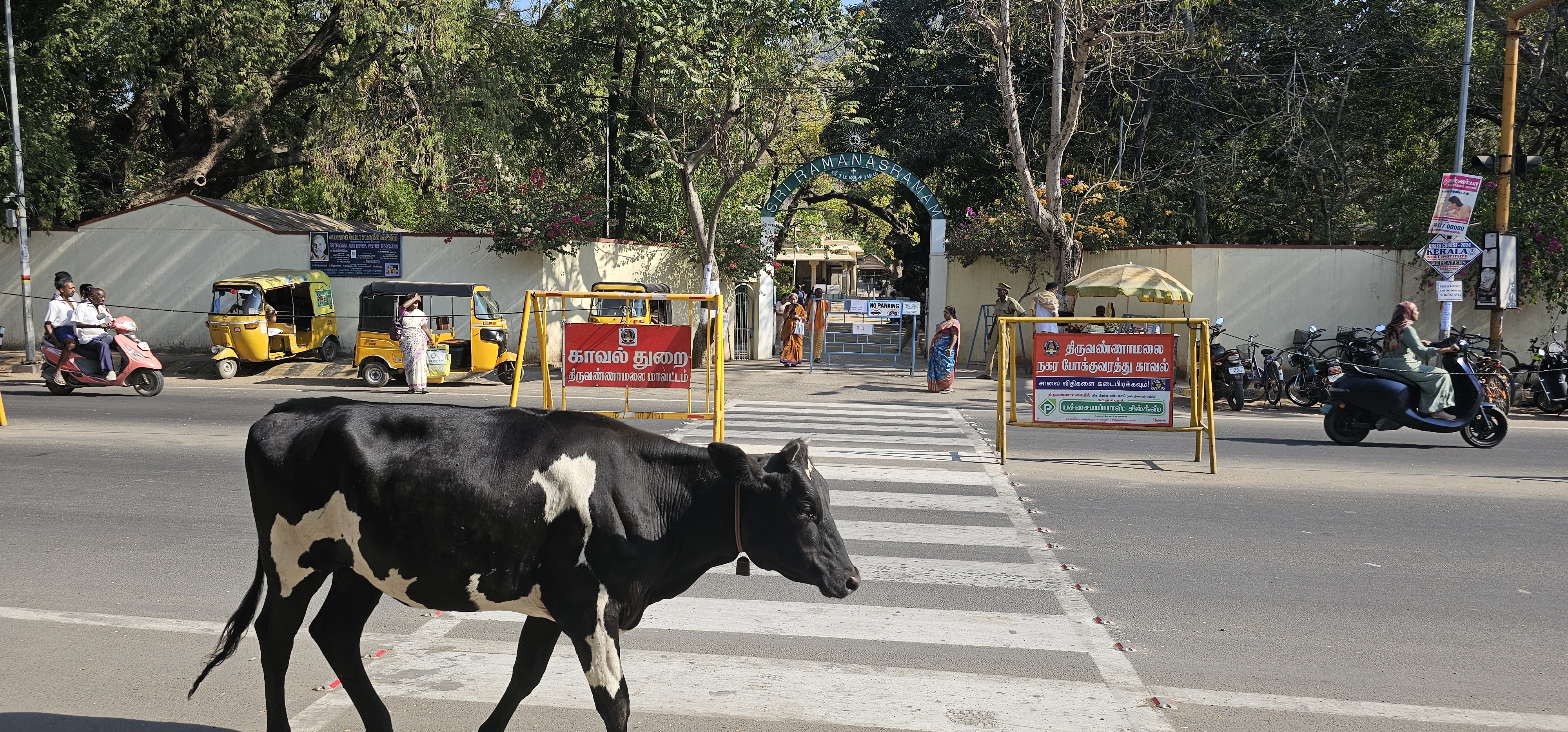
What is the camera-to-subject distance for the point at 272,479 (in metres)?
3.69

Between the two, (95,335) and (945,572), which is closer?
(945,572)

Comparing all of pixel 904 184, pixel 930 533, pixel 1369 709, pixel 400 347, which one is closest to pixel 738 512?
pixel 1369 709

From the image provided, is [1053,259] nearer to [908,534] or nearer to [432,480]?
[908,534]

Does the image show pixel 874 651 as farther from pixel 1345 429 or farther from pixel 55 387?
pixel 55 387

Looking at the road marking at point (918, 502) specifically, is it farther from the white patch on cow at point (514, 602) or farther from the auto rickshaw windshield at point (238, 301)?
the auto rickshaw windshield at point (238, 301)

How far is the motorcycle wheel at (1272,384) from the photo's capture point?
54.1 feet

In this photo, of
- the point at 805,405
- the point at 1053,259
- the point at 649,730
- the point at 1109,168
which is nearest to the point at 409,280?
the point at 805,405

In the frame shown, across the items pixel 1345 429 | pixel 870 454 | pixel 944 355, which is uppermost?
pixel 944 355

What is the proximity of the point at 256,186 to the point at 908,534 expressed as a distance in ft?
88.3

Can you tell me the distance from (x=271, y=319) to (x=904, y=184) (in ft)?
41.0

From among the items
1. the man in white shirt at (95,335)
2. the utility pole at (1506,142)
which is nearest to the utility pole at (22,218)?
the man in white shirt at (95,335)

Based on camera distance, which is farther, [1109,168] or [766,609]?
[1109,168]

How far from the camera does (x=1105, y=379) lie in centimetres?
Answer: 1023

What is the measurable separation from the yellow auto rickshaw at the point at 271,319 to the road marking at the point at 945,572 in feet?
47.1
